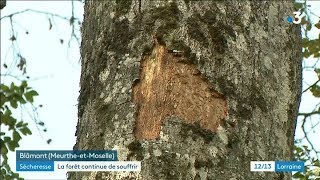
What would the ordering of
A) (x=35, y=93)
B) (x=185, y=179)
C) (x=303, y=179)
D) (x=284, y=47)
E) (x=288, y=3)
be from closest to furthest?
(x=185, y=179) < (x=284, y=47) < (x=288, y=3) < (x=303, y=179) < (x=35, y=93)

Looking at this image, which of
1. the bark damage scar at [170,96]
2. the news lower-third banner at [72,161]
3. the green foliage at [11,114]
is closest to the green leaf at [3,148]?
the green foliage at [11,114]

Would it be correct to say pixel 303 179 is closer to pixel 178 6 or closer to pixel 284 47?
pixel 284 47

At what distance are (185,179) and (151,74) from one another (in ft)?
0.90

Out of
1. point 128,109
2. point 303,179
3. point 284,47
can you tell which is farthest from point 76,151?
point 303,179

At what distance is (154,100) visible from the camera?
1.29 metres

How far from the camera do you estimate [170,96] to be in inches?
50.7

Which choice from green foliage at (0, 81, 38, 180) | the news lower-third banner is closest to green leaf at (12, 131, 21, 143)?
green foliage at (0, 81, 38, 180)

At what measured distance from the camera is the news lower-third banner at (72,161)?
48.0 inches

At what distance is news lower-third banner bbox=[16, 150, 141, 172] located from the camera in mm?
1220

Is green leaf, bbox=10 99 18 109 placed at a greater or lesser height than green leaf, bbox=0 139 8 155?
greater

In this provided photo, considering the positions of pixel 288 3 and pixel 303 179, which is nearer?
pixel 288 3

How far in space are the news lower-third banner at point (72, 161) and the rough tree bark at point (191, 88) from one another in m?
0.02
